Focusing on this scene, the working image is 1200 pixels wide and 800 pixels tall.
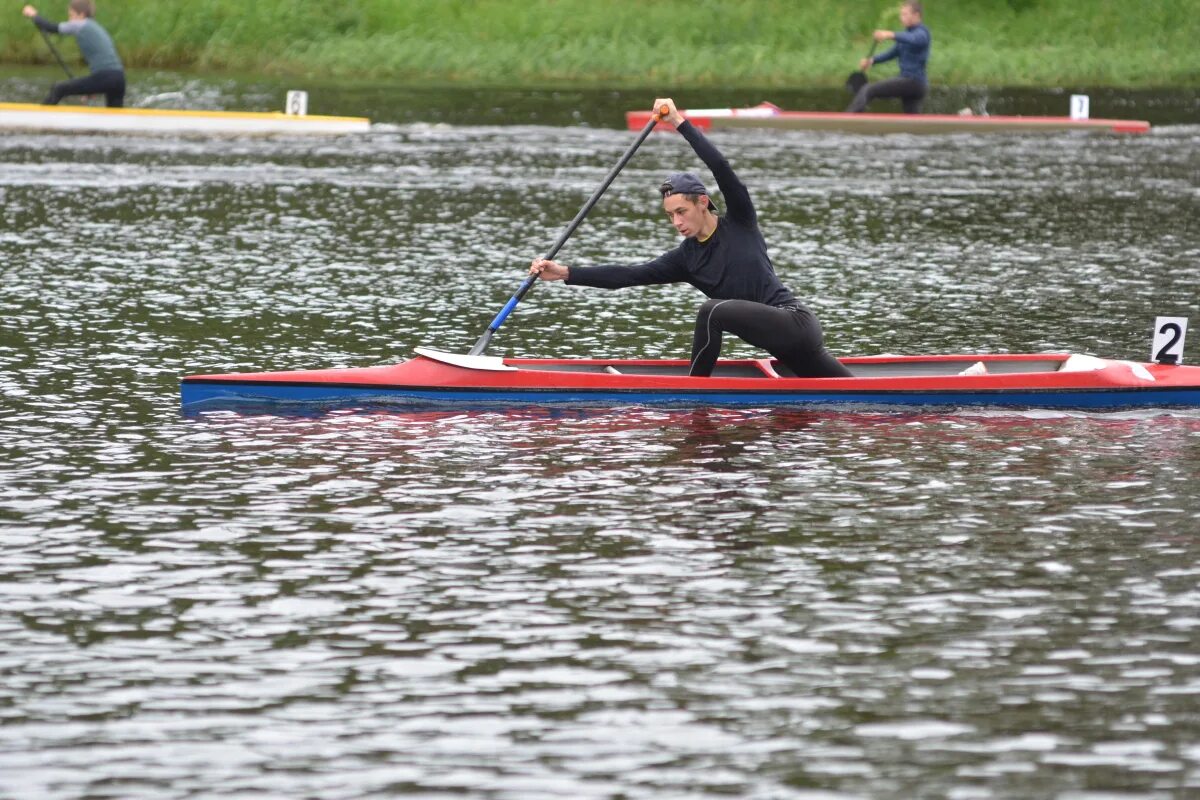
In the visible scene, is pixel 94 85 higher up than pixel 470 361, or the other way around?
pixel 94 85

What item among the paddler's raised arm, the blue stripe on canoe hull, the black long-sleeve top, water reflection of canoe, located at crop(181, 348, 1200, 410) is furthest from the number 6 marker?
the paddler's raised arm

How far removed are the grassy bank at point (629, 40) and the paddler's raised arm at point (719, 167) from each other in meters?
37.7

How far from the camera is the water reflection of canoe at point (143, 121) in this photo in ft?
117

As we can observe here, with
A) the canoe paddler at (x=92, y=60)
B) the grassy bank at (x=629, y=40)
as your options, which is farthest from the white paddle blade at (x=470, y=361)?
the grassy bank at (x=629, y=40)

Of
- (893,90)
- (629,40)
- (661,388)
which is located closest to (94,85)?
(893,90)

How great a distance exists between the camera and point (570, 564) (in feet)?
33.7

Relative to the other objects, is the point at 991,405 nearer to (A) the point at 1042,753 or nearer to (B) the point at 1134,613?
(B) the point at 1134,613

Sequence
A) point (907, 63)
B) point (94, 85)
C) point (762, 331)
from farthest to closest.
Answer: point (907, 63), point (94, 85), point (762, 331)

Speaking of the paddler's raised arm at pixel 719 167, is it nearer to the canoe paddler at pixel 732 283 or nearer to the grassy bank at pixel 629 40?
the canoe paddler at pixel 732 283

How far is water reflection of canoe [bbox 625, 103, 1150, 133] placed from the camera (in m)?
38.3

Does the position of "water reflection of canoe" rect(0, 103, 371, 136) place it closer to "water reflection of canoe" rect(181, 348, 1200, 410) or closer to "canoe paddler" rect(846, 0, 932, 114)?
"canoe paddler" rect(846, 0, 932, 114)

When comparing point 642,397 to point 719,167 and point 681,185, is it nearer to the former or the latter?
point 681,185

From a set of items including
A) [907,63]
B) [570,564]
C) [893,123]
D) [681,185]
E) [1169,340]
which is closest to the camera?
[570,564]

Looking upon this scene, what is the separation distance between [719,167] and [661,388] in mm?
1723
